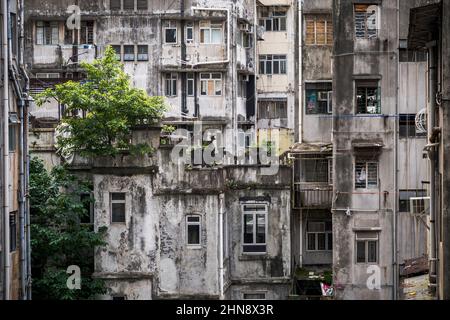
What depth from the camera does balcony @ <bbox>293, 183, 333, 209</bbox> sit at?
106 ft

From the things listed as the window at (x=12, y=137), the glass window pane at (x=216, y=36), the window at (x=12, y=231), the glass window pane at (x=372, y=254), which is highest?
the glass window pane at (x=216, y=36)

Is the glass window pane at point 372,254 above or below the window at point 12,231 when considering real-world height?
below

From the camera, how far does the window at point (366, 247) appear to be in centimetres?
2945

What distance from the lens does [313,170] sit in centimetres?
3306

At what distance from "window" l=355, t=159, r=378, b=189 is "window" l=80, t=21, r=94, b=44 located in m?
13.8

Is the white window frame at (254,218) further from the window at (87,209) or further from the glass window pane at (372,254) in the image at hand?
the window at (87,209)

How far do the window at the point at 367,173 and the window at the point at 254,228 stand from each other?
131 inches

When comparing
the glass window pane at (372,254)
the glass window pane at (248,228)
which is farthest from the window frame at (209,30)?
the glass window pane at (372,254)

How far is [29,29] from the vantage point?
38062 millimetres

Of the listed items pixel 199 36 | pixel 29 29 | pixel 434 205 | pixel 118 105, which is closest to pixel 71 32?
pixel 29 29

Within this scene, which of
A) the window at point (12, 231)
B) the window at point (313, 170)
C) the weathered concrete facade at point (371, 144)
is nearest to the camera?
the window at point (12, 231)

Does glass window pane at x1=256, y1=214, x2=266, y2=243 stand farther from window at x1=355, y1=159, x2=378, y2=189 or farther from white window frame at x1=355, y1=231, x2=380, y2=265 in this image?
window at x1=355, y1=159, x2=378, y2=189

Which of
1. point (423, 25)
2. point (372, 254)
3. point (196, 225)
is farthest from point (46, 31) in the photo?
point (423, 25)
